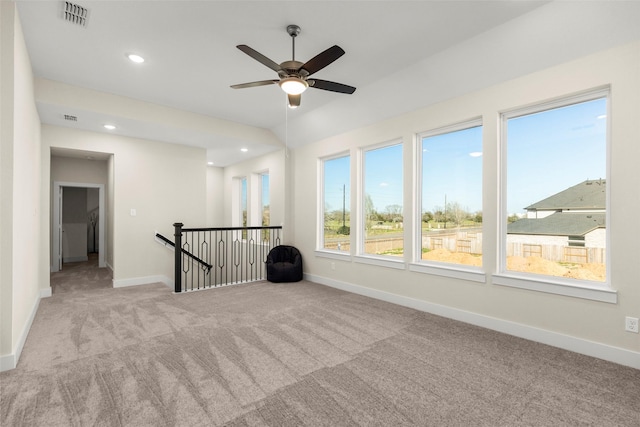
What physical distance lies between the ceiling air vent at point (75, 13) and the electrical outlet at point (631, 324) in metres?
5.38

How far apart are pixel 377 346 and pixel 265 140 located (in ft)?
15.2

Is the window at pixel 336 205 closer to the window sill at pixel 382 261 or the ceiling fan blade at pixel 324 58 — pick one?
the window sill at pixel 382 261

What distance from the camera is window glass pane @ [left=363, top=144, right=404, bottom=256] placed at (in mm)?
4699

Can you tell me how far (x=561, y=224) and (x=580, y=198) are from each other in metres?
0.31

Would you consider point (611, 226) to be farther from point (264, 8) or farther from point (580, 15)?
point (264, 8)

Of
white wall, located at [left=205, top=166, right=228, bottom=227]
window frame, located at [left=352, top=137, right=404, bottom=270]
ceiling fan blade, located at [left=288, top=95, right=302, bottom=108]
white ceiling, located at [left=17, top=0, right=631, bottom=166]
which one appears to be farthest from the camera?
white wall, located at [left=205, top=166, right=228, bottom=227]

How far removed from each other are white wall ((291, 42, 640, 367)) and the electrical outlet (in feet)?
0.10

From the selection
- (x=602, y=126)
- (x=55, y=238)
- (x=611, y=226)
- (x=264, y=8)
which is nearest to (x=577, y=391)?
(x=611, y=226)

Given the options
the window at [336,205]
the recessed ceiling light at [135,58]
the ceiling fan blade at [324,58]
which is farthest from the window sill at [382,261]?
the recessed ceiling light at [135,58]

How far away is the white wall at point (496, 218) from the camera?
2.60m

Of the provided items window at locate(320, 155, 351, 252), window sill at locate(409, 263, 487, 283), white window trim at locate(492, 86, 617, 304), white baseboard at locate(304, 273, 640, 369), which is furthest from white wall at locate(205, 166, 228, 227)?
white window trim at locate(492, 86, 617, 304)

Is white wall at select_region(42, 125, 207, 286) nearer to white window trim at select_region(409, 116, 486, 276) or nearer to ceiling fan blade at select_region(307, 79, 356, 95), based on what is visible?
ceiling fan blade at select_region(307, 79, 356, 95)

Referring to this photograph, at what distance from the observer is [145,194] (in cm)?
588

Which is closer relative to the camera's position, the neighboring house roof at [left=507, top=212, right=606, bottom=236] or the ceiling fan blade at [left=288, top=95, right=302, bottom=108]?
the neighboring house roof at [left=507, top=212, right=606, bottom=236]
